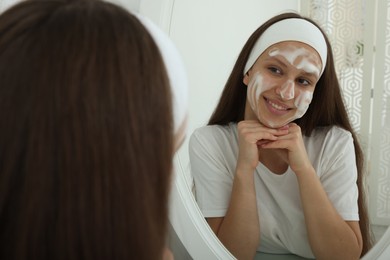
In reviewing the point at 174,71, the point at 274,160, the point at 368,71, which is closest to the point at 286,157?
the point at 274,160

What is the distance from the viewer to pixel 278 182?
57cm

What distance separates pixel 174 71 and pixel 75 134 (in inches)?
3.3

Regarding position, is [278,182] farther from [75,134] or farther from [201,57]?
[75,134]

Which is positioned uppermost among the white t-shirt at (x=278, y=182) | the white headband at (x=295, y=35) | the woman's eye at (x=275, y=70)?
the white headband at (x=295, y=35)

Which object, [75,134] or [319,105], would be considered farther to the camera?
[319,105]

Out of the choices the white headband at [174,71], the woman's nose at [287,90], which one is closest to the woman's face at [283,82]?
the woman's nose at [287,90]

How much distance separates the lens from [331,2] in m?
0.55

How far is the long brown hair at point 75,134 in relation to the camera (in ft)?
0.89

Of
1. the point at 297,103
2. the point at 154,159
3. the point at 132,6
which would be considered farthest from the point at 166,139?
the point at 132,6

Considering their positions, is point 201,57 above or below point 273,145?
above

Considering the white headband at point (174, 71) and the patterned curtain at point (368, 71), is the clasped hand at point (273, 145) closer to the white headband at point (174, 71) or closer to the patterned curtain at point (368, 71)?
the patterned curtain at point (368, 71)

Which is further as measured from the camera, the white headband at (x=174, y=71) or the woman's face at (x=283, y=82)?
the woman's face at (x=283, y=82)

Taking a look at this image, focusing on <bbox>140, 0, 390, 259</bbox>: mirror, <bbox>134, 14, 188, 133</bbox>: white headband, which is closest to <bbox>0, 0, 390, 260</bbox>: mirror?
<bbox>140, 0, 390, 259</bbox>: mirror

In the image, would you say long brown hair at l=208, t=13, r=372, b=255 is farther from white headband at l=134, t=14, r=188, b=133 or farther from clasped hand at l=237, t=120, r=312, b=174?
white headband at l=134, t=14, r=188, b=133
